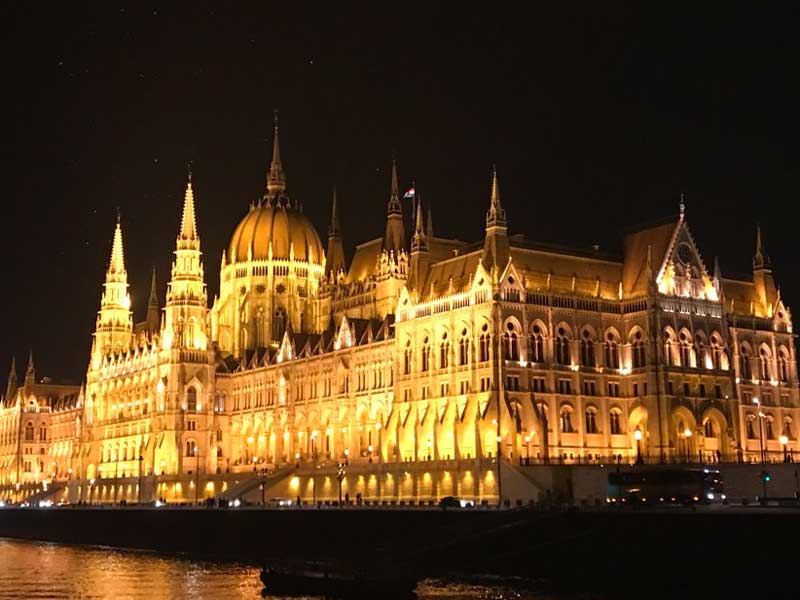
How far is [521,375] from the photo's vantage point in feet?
397

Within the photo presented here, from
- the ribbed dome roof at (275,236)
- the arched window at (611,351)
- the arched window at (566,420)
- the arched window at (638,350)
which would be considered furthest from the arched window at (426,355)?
the ribbed dome roof at (275,236)

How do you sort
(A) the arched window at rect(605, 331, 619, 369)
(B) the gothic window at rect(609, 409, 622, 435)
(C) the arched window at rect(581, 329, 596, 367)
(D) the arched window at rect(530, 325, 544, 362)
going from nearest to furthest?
(D) the arched window at rect(530, 325, 544, 362)
(C) the arched window at rect(581, 329, 596, 367)
(B) the gothic window at rect(609, 409, 622, 435)
(A) the arched window at rect(605, 331, 619, 369)

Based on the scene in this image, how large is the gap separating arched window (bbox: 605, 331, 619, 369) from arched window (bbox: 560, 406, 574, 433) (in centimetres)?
768

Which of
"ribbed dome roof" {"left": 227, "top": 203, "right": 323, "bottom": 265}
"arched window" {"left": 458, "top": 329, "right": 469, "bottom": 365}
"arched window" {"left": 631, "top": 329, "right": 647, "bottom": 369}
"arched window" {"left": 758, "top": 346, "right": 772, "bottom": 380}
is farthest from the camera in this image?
"ribbed dome roof" {"left": 227, "top": 203, "right": 323, "bottom": 265}

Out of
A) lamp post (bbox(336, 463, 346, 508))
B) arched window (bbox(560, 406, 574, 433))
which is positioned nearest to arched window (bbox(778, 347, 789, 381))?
arched window (bbox(560, 406, 574, 433))

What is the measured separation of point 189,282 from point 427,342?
56.9m

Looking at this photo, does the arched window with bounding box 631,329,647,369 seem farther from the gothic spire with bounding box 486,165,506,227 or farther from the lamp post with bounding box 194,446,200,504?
the lamp post with bounding box 194,446,200,504

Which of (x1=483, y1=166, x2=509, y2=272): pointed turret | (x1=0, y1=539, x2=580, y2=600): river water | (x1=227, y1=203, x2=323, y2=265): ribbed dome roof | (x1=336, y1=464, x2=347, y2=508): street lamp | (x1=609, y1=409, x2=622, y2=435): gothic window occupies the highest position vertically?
(x1=227, y1=203, x2=323, y2=265): ribbed dome roof

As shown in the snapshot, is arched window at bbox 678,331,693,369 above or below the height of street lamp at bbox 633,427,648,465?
above

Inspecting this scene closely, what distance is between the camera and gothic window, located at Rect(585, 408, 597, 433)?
125281 mm

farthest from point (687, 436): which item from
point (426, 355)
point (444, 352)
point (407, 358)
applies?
point (407, 358)

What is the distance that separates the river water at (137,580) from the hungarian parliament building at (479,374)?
2867cm

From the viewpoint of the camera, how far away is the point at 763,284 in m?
145

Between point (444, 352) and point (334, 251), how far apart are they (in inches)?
2270
